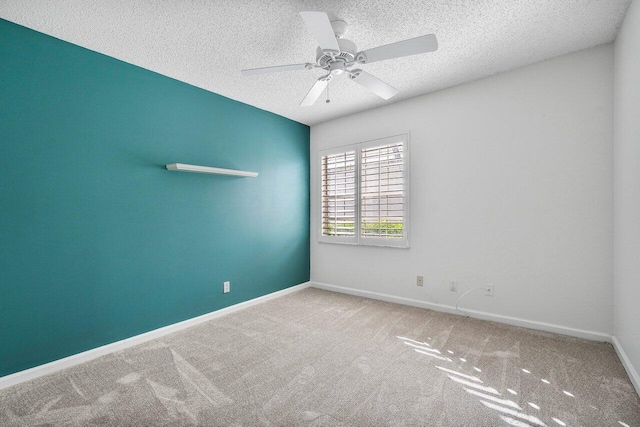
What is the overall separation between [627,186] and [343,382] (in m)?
2.39

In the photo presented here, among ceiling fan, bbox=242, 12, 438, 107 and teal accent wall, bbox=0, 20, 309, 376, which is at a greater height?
ceiling fan, bbox=242, 12, 438, 107

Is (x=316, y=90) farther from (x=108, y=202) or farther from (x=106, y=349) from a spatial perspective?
(x=106, y=349)

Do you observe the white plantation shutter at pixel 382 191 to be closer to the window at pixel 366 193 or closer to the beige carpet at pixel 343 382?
the window at pixel 366 193

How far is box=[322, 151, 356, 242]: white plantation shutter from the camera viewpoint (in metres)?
4.04

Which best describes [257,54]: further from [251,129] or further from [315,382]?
[315,382]

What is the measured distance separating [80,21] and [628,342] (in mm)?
4463

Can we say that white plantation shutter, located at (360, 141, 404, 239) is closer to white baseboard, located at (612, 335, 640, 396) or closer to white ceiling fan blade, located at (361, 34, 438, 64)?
white ceiling fan blade, located at (361, 34, 438, 64)

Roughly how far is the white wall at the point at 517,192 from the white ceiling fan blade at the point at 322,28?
6.45 feet

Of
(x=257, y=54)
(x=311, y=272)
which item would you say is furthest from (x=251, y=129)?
(x=311, y=272)

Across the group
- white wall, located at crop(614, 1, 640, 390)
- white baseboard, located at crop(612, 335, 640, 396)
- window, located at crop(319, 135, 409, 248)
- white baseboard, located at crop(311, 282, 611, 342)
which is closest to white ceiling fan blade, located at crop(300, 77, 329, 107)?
window, located at crop(319, 135, 409, 248)

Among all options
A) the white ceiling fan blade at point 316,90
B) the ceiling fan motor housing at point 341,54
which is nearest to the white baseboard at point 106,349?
the white ceiling fan blade at point 316,90

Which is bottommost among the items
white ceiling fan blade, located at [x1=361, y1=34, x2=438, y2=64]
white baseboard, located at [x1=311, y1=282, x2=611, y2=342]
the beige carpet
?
the beige carpet

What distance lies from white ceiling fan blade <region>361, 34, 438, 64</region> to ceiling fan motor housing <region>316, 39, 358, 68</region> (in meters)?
0.10

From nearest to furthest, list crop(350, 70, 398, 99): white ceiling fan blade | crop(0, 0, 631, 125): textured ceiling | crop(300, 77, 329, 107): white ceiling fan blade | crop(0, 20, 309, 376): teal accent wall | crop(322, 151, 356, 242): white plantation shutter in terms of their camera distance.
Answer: crop(0, 0, 631, 125): textured ceiling, crop(0, 20, 309, 376): teal accent wall, crop(350, 70, 398, 99): white ceiling fan blade, crop(300, 77, 329, 107): white ceiling fan blade, crop(322, 151, 356, 242): white plantation shutter
